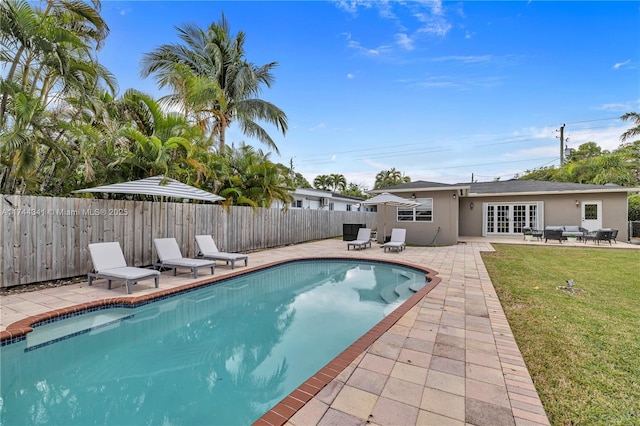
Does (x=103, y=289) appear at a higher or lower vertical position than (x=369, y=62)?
lower

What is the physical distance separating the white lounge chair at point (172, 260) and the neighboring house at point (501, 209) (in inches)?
421

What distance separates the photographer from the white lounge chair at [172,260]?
24.4ft

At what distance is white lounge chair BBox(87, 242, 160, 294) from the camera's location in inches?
235

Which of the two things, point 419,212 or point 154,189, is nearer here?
point 154,189

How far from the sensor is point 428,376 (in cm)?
292

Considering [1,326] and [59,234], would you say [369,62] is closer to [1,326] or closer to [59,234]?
[59,234]

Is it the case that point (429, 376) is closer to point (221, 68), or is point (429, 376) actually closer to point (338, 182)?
point (221, 68)

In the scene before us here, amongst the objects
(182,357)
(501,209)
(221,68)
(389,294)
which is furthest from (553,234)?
(221,68)

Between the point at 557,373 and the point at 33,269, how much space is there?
900cm

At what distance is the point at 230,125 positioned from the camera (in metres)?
14.8

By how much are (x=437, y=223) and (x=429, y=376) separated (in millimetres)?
13363

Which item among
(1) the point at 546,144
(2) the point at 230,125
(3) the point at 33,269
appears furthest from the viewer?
(1) the point at 546,144

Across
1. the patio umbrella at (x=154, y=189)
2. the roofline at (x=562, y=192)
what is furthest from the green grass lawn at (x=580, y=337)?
the roofline at (x=562, y=192)

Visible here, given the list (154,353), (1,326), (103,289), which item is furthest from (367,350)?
(103,289)
